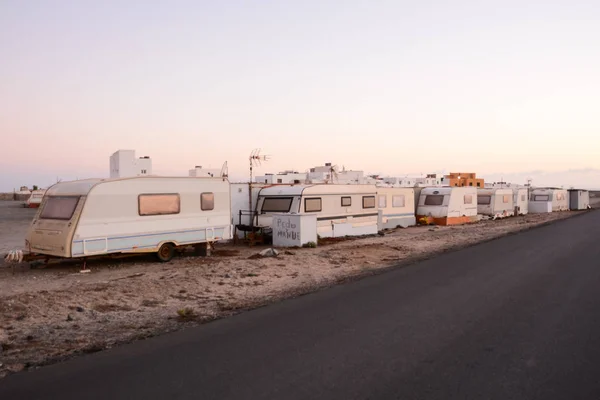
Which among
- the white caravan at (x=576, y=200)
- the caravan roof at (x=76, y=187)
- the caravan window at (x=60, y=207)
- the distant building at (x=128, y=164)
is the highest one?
the distant building at (x=128, y=164)

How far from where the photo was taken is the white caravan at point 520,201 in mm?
45991

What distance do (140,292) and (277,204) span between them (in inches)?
489

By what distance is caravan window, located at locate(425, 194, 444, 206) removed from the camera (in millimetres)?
33844

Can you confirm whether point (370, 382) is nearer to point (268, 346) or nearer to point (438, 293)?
point (268, 346)

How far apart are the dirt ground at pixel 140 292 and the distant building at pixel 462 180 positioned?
77.6 meters

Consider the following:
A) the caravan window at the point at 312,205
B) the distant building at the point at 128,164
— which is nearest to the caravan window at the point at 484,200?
the caravan window at the point at 312,205

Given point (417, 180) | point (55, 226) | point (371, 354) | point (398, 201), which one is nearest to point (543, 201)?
point (398, 201)

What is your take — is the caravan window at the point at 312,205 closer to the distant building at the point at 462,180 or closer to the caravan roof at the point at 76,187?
the caravan roof at the point at 76,187

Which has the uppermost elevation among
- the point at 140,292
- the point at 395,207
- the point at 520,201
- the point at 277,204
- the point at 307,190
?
the point at 307,190

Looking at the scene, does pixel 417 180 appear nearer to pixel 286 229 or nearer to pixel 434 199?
pixel 434 199

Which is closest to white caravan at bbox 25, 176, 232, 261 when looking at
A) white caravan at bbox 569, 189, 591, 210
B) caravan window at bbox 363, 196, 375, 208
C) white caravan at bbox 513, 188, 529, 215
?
caravan window at bbox 363, 196, 375, 208

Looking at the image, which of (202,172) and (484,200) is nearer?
(202,172)

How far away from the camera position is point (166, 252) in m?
16.3

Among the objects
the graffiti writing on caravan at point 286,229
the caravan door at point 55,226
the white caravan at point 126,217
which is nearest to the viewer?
the caravan door at point 55,226
